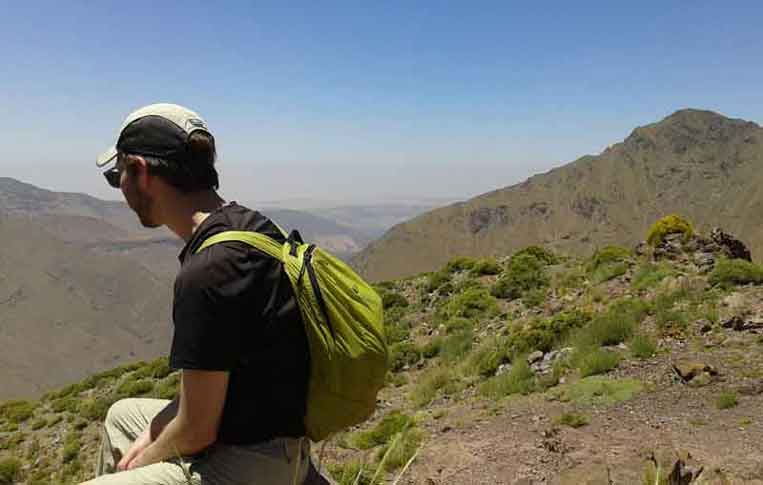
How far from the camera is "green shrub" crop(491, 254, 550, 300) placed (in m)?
17.0

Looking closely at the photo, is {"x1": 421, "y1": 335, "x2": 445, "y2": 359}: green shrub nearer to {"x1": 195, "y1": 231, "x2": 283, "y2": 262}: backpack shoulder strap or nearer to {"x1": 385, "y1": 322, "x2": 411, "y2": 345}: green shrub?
{"x1": 385, "y1": 322, "x2": 411, "y2": 345}: green shrub

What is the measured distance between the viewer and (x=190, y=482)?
233 centimetres

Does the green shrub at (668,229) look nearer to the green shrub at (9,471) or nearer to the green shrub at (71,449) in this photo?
the green shrub at (71,449)

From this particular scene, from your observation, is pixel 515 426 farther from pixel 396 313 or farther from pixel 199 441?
pixel 396 313

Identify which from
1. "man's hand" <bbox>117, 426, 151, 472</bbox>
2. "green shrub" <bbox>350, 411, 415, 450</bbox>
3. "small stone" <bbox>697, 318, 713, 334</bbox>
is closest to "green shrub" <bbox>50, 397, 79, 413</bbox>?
"green shrub" <bbox>350, 411, 415, 450</bbox>

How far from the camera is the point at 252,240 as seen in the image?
7.47ft

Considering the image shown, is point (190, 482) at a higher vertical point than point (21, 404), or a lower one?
higher

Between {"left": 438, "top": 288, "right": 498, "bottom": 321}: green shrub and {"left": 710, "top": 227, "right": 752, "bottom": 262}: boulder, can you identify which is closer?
{"left": 438, "top": 288, "right": 498, "bottom": 321}: green shrub

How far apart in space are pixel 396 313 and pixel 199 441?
1641 cm

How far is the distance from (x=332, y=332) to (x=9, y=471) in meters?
15.9

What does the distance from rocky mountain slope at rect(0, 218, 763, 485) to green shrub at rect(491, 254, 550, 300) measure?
0.07 metres

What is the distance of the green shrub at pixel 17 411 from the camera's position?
19.1 meters

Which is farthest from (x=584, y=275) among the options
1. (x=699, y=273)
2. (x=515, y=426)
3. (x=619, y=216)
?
(x=619, y=216)

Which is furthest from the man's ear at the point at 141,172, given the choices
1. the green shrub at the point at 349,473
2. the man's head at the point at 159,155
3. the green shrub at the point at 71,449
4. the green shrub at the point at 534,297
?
the green shrub at the point at 71,449
